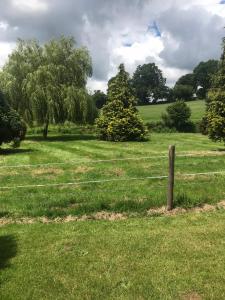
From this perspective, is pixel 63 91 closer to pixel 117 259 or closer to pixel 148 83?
pixel 117 259

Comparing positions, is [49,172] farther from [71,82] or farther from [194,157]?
[71,82]

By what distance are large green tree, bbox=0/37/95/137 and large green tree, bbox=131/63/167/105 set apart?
88658mm

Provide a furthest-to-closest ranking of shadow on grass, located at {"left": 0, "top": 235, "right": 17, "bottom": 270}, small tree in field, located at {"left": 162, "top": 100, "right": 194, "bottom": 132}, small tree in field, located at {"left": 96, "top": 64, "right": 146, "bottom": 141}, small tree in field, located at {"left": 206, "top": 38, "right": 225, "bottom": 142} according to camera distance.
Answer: small tree in field, located at {"left": 162, "top": 100, "right": 194, "bottom": 132}, small tree in field, located at {"left": 96, "top": 64, "right": 146, "bottom": 141}, small tree in field, located at {"left": 206, "top": 38, "right": 225, "bottom": 142}, shadow on grass, located at {"left": 0, "top": 235, "right": 17, "bottom": 270}

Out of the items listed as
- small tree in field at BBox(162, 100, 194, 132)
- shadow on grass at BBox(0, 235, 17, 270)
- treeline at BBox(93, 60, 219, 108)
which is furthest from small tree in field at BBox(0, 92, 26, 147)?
treeline at BBox(93, 60, 219, 108)

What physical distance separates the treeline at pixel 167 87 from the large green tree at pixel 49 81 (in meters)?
75.3

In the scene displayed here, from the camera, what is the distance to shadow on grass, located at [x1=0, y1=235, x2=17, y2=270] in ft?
27.7

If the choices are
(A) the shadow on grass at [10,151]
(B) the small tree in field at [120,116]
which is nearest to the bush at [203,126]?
(B) the small tree in field at [120,116]

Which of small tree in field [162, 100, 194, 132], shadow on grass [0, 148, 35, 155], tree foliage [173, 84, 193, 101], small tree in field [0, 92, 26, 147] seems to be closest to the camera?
small tree in field [0, 92, 26, 147]

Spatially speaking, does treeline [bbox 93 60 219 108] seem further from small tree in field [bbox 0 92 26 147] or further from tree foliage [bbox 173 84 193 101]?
small tree in field [bbox 0 92 26 147]

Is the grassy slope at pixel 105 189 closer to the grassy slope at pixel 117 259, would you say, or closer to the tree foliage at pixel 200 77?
the grassy slope at pixel 117 259

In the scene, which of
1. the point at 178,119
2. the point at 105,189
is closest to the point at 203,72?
the point at 178,119

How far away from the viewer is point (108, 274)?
25.3 feet

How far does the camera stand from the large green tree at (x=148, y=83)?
132500 mm

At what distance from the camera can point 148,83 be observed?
140000 millimetres
